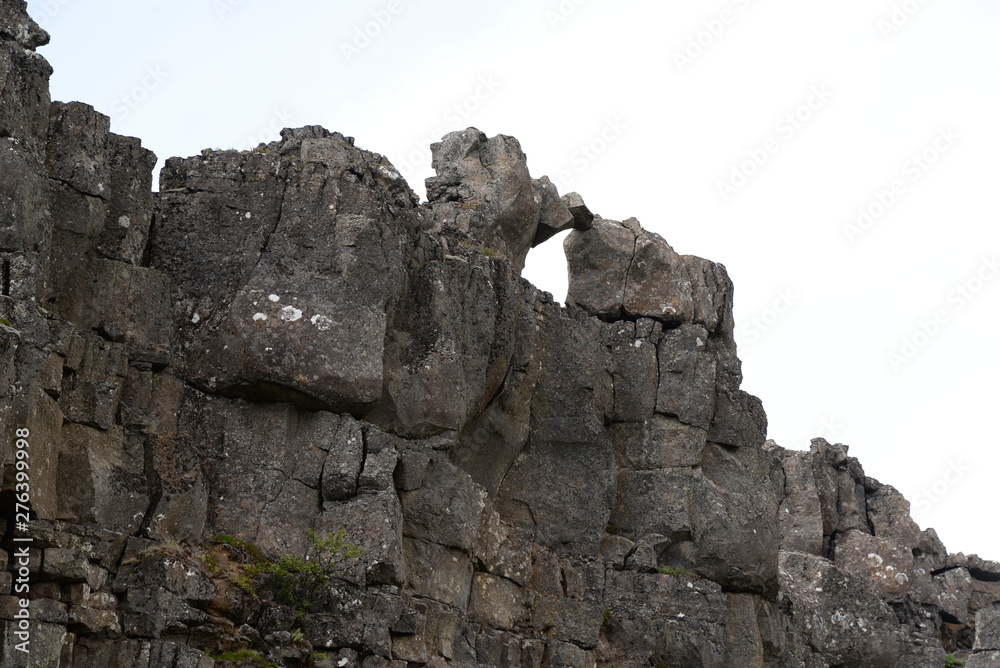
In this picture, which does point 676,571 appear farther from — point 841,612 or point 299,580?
point 299,580

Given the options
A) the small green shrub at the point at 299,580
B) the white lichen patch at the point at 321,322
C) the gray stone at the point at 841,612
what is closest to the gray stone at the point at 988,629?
the gray stone at the point at 841,612

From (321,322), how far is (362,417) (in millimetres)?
2338

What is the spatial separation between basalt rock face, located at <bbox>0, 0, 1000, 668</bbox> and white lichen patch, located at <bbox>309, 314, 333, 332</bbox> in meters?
0.04

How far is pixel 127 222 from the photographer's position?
88.8ft

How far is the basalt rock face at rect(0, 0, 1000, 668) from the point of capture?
924 inches

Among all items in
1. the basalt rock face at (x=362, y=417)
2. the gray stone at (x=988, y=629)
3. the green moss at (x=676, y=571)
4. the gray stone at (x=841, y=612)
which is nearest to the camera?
the basalt rock face at (x=362, y=417)

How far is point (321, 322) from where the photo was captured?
89.1ft

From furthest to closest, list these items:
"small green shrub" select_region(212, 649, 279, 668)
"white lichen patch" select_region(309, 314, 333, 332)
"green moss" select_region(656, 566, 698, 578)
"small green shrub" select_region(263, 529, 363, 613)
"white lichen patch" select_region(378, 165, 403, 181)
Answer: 1. "green moss" select_region(656, 566, 698, 578)
2. "white lichen patch" select_region(378, 165, 403, 181)
3. "white lichen patch" select_region(309, 314, 333, 332)
4. "small green shrub" select_region(263, 529, 363, 613)
5. "small green shrub" select_region(212, 649, 279, 668)

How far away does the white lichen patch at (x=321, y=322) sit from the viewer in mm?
27125

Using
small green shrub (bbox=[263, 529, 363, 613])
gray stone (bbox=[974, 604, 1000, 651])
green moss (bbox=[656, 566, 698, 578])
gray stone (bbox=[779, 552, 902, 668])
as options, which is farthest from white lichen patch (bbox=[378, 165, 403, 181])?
gray stone (bbox=[779, 552, 902, 668])

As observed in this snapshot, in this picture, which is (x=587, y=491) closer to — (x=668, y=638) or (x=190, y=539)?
(x=668, y=638)

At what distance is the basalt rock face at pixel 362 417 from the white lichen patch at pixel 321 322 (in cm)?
4

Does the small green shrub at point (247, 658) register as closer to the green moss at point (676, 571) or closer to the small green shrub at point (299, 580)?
the small green shrub at point (299, 580)

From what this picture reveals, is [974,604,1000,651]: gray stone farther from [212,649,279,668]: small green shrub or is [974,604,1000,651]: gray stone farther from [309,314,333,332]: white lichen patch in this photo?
[212,649,279,668]: small green shrub
